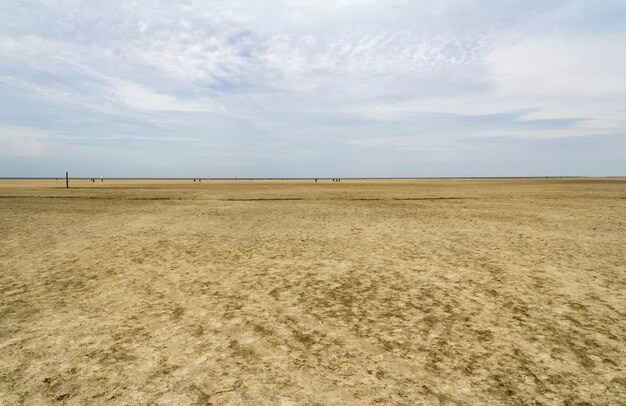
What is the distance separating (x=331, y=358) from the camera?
15.0 ft

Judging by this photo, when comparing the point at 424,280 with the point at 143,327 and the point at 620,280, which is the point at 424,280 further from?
the point at 143,327

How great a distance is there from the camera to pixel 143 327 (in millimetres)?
5480

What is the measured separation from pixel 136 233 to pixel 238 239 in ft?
13.1

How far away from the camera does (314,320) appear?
225 inches

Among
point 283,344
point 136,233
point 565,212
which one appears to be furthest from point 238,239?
point 565,212

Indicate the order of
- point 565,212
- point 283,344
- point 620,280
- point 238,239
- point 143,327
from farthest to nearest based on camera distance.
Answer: point 565,212 → point 238,239 → point 620,280 → point 143,327 → point 283,344

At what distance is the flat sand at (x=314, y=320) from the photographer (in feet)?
12.9

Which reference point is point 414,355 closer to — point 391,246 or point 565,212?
point 391,246

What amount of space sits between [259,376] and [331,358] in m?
0.94

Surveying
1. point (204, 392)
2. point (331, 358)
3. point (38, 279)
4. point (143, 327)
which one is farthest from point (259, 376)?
point (38, 279)

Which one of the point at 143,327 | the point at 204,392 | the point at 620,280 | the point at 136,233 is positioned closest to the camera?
the point at 204,392

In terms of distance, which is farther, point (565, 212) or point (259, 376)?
point (565, 212)

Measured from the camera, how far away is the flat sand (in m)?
3.94

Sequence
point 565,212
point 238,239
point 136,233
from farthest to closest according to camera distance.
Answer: point 565,212
point 136,233
point 238,239
